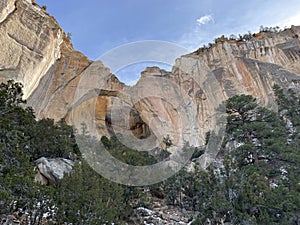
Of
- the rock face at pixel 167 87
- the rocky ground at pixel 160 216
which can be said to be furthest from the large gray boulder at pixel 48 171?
the rock face at pixel 167 87

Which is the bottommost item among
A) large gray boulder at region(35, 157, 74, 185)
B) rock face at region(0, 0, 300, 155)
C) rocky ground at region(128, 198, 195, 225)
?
rocky ground at region(128, 198, 195, 225)

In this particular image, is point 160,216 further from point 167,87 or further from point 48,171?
point 167,87

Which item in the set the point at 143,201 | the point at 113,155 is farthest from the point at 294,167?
the point at 113,155

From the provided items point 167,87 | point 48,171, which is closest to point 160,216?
point 48,171

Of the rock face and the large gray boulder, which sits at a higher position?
the rock face

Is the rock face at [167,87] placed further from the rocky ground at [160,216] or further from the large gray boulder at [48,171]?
the rocky ground at [160,216]

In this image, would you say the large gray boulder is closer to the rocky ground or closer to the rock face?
the rocky ground

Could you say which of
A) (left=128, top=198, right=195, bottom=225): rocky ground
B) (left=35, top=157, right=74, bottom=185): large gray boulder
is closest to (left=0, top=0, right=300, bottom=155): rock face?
(left=35, top=157, right=74, bottom=185): large gray boulder

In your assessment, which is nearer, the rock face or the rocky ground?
the rocky ground
